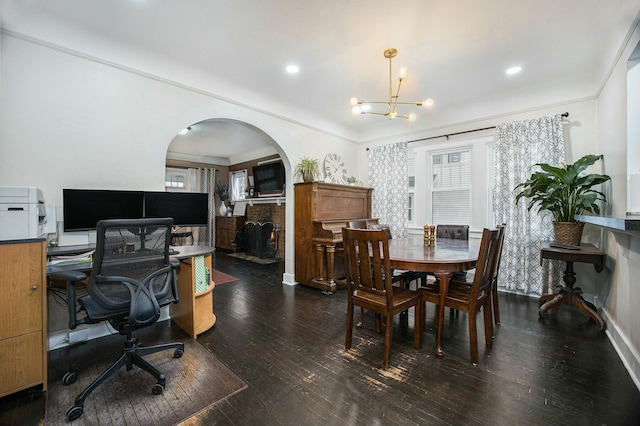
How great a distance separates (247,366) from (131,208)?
1766 millimetres

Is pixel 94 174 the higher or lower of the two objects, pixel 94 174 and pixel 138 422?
the higher

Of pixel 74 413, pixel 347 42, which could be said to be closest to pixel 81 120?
pixel 74 413

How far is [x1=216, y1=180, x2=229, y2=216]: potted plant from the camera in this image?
7717 millimetres

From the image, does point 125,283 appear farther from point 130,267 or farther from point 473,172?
point 473,172

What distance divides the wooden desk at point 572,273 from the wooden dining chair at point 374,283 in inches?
70.0

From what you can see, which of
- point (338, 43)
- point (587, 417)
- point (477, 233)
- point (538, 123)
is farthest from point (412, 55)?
point (587, 417)

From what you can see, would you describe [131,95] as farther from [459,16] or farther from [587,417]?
[587,417]

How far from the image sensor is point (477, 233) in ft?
13.7

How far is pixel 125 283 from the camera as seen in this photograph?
175cm

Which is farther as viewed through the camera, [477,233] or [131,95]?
[477,233]

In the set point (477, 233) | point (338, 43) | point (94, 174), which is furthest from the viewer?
point (477, 233)

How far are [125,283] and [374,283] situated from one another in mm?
1729

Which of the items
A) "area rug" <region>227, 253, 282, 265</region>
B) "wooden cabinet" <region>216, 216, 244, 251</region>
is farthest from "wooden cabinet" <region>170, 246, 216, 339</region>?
"wooden cabinet" <region>216, 216, 244, 251</region>


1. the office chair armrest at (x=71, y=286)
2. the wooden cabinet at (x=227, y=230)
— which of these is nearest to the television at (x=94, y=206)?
the office chair armrest at (x=71, y=286)
